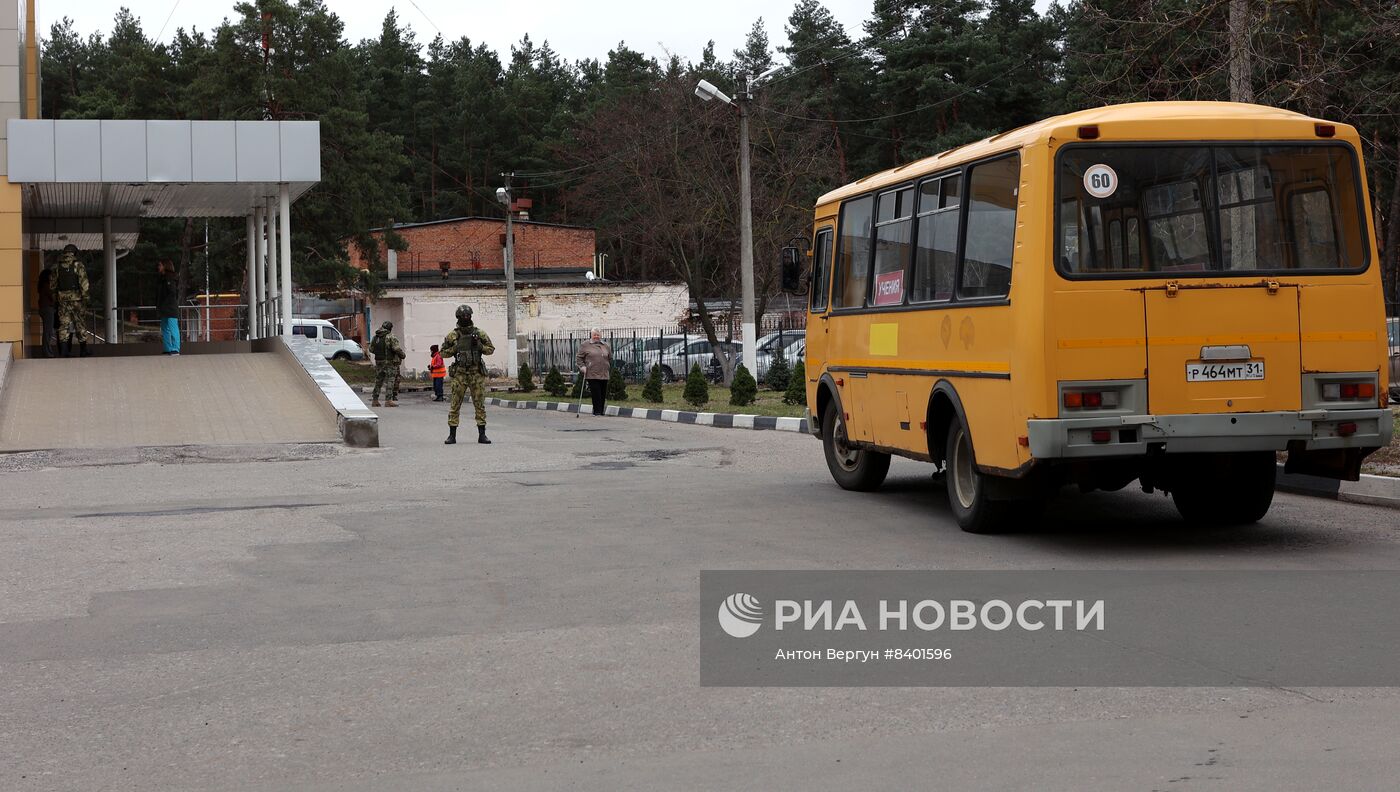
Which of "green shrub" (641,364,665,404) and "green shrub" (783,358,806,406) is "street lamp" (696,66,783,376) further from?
"green shrub" (641,364,665,404)

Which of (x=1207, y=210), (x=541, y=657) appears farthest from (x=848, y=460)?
→ (x=541, y=657)

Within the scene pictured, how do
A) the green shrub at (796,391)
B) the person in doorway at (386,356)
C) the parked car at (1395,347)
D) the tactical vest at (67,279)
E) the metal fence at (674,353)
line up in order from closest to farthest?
the parked car at (1395,347) < the tactical vest at (67,279) < the green shrub at (796,391) < the person in doorway at (386,356) < the metal fence at (674,353)

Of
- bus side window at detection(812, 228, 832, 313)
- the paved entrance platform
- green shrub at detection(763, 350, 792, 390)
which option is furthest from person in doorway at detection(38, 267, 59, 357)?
bus side window at detection(812, 228, 832, 313)

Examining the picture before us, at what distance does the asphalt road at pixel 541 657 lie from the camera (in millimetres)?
4922

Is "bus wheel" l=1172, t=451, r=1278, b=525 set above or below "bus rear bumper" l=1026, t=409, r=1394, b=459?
below

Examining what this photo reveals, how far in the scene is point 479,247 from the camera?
74.9 meters

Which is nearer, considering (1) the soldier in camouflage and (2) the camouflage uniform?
(1) the soldier in camouflage

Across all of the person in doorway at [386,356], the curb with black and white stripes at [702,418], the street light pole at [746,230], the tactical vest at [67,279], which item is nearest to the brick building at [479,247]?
the person in doorway at [386,356]

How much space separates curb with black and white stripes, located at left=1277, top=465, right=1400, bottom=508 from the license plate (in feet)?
8.49

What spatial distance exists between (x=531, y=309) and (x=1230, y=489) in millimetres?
50697

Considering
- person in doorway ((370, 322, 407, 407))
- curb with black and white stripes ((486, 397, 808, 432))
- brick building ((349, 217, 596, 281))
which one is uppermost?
brick building ((349, 217, 596, 281))

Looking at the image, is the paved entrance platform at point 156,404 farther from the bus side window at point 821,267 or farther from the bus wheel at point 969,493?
the bus wheel at point 969,493

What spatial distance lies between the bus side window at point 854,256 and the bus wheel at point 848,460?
1.05 m

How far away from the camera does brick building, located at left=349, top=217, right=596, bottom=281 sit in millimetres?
74062
